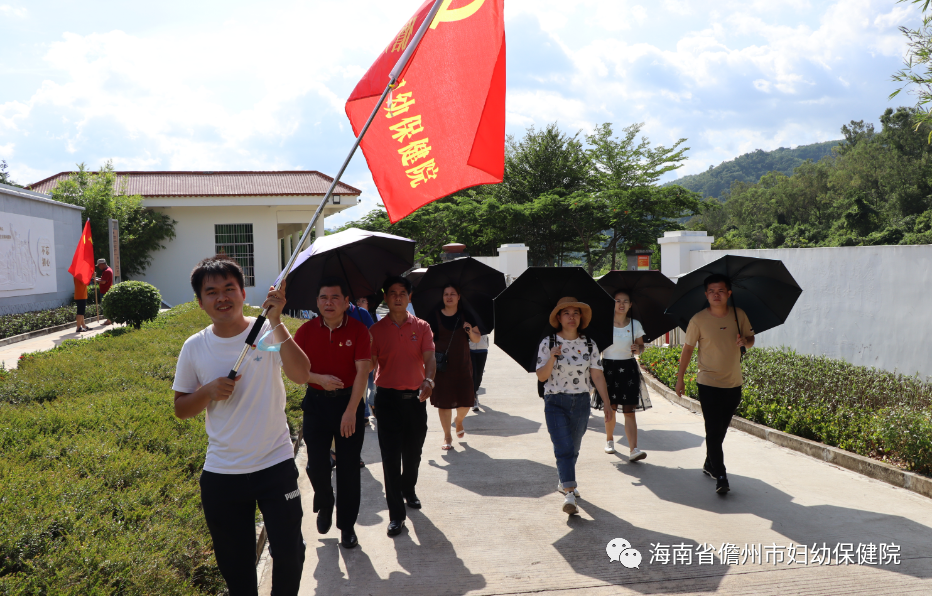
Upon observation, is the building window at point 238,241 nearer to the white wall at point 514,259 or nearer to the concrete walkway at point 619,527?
the white wall at point 514,259

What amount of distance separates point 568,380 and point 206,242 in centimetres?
2450

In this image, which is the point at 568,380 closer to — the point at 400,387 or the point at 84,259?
the point at 400,387

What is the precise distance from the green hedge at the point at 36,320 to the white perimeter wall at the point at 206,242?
5.83 metres

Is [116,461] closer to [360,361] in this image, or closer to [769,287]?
[360,361]

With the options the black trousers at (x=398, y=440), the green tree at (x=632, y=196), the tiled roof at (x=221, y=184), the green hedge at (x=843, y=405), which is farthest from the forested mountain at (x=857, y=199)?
the black trousers at (x=398, y=440)

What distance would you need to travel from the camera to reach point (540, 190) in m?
36.3

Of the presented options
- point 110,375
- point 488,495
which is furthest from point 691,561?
point 110,375

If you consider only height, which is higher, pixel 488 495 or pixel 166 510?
pixel 166 510

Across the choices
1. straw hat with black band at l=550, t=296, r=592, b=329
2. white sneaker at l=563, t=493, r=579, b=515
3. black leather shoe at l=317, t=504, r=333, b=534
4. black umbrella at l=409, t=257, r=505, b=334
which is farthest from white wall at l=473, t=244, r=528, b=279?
black leather shoe at l=317, t=504, r=333, b=534

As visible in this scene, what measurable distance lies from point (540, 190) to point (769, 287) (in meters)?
30.9

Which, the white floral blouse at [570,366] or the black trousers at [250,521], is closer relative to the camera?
the black trousers at [250,521]

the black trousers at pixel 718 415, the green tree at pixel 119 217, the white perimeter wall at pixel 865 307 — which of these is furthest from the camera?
the green tree at pixel 119 217

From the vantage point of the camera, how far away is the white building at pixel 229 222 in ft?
84.4

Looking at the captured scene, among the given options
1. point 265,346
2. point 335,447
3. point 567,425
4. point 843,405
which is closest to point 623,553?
point 567,425
